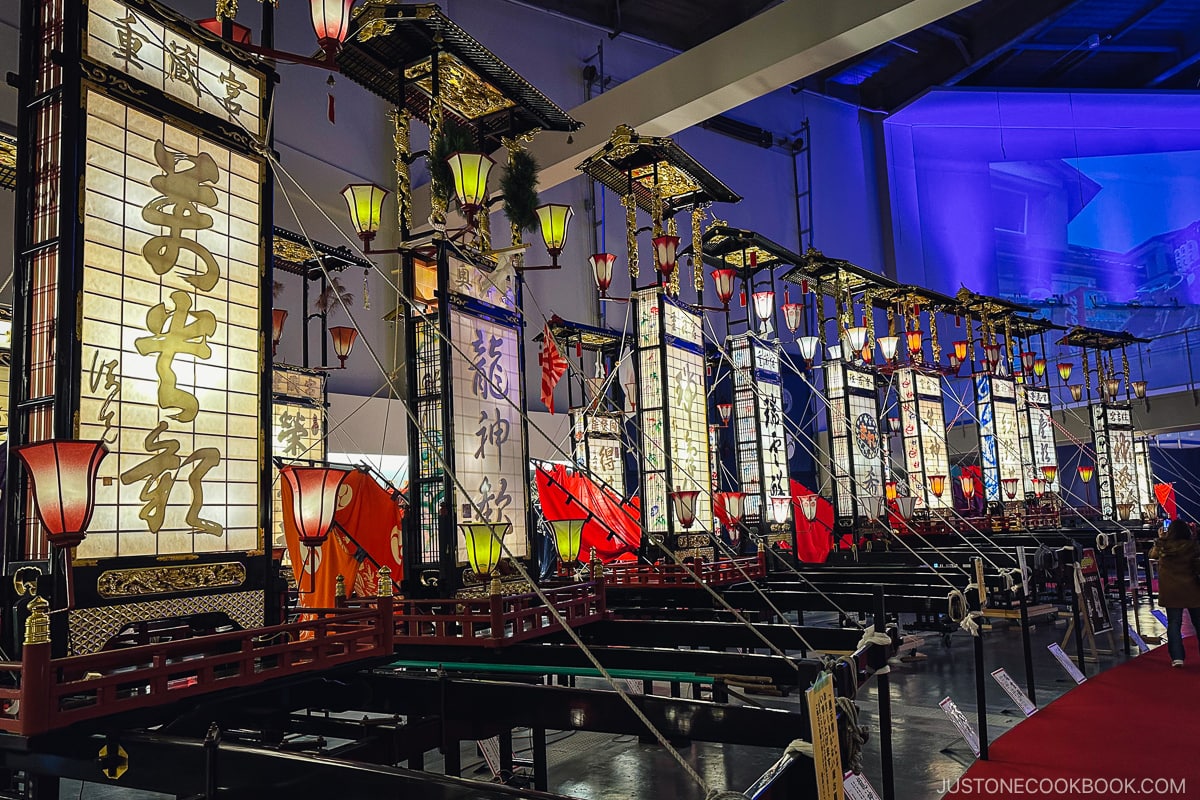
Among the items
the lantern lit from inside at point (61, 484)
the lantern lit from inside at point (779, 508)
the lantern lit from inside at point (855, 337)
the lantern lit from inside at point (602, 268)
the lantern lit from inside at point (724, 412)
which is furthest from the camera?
the lantern lit from inside at point (724, 412)

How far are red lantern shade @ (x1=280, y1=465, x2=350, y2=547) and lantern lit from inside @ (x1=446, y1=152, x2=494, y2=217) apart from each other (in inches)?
84.4

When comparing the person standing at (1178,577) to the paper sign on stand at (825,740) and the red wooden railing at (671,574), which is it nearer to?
the red wooden railing at (671,574)

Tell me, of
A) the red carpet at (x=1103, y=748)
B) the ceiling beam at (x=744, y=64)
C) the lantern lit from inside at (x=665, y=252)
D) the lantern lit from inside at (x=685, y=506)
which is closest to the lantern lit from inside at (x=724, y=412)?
the ceiling beam at (x=744, y=64)

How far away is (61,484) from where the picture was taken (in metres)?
2.75

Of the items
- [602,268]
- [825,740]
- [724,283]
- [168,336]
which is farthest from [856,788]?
[724,283]

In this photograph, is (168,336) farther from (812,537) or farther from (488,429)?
(812,537)

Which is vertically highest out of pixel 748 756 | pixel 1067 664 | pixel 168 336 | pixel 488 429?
pixel 168 336

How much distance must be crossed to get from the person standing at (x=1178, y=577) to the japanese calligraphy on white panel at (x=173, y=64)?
6652 millimetres

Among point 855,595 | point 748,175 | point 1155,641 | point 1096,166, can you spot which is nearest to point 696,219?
point 855,595

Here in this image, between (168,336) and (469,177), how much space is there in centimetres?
233

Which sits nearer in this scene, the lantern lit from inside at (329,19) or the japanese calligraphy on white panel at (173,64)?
the japanese calligraphy on white panel at (173,64)

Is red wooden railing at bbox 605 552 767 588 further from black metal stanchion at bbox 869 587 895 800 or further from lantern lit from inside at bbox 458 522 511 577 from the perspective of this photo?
black metal stanchion at bbox 869 587 895 800

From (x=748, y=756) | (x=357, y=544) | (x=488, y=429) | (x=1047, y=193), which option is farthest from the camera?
(x=1047, y=193)

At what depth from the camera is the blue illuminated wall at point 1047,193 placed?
21484 millimetres
